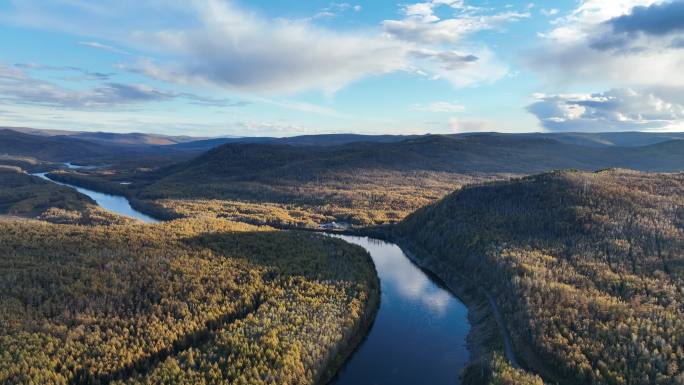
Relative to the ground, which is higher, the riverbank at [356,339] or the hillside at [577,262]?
the hillside at [577,262]

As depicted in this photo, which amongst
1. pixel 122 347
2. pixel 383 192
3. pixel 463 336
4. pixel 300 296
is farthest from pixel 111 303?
pixel 383 192

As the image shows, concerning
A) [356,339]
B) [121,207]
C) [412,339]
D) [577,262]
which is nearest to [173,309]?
[356,339]

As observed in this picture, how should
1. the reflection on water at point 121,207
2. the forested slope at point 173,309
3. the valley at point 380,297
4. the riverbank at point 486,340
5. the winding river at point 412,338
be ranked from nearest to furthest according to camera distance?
the forested slope at point 173,309 < the valley at point 380,297 < the riverbank at point 486,340 < the winding river at point 412,338 < the reflection on water at point 121,207

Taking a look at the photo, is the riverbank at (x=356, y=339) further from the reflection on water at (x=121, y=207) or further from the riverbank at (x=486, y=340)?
the reflection on water at (x=121, y=207)

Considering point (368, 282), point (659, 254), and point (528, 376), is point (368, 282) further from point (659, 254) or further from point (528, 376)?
point (659, 254)

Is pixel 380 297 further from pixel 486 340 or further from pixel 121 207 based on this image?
pixel 121 207

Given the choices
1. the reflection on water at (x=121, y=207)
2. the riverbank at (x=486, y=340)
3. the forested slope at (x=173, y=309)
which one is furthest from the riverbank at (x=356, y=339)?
the reflection on water at (x=121, y=207)

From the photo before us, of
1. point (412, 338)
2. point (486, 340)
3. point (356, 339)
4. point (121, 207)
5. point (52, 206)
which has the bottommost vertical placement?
point (121, 207)
